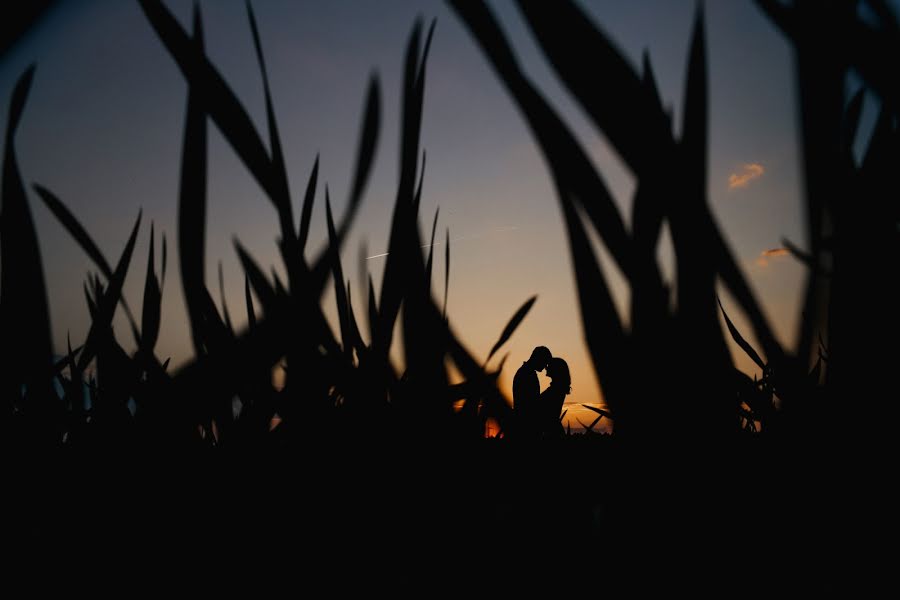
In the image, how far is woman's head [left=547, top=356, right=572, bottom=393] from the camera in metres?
0.91

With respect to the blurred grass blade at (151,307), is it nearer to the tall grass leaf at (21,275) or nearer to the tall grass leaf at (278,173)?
the tall grass leaf at (21,275)

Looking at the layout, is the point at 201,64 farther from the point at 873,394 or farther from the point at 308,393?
the point at 873,394

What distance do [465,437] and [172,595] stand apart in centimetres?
27

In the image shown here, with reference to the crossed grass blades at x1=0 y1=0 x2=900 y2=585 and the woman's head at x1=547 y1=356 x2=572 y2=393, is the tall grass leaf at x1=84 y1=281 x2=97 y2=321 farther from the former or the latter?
the woman's head at x1=547 y1=356 x2=572 y2=393

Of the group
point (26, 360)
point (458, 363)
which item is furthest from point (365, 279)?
point (26, 360)

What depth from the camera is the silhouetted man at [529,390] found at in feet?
2.10

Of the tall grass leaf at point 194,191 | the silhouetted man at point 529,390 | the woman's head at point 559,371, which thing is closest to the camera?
the tall grass leaf at point 194,191

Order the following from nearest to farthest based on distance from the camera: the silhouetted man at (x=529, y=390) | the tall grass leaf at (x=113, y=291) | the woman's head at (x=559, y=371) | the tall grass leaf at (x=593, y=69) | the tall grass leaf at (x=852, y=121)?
1. the tall grass leaf at (x=593, y=69)
2. the tall grass leaf at (x=852, y=121)
3. the tall grass leaf at (x=113, y=291)
4. the silhouetted man at (x=529, y=390)
5. the woman's head at (x=559, y=371)

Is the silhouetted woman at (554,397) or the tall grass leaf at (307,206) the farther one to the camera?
the silhouetted woman at (554,397)

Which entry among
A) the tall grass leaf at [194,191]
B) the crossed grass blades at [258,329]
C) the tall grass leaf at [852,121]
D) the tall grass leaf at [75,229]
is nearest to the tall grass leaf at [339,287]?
the crossed grass blades at [258,329]

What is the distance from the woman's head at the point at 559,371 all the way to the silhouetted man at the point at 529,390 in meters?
0.01

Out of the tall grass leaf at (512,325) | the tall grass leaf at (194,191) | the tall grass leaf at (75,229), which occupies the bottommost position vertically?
the tall grass leaf at (512,325)

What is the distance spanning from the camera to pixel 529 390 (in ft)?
2.79

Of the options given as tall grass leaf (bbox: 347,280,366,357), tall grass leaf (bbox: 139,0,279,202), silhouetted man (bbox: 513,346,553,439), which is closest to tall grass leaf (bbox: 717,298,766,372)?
silhouetted man (bbox: 513,346,553,439)
